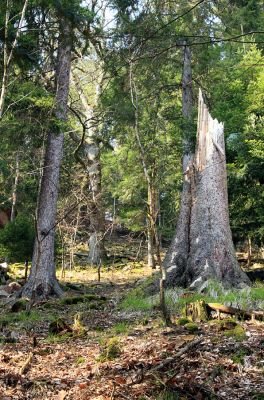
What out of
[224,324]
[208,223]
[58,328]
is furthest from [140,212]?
[224,324]

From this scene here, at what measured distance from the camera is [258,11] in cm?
1522

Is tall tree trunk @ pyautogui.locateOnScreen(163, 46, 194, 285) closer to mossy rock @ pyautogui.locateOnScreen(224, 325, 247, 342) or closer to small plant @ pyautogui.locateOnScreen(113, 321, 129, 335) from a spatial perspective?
small plant @ pyautogui.locateOnScreen(113, 321, 129, 335)

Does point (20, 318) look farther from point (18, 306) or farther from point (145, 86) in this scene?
point (145, 86)

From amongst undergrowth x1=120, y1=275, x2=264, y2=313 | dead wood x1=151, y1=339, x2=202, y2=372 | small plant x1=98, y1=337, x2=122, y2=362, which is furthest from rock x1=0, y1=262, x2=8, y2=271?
dead wood x1=151, y1=339, x2=202, y2=372

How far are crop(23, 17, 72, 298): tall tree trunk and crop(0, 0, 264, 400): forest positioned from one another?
0.13ft

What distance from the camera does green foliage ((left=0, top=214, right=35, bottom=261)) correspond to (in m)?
15.5

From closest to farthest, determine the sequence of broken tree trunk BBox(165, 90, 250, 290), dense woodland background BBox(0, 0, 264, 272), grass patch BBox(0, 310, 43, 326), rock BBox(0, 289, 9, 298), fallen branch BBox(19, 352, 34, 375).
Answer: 1. fallen branch BBox(19, 352, 34, 375)
2. grass patch BBox(0, 310, 43, 326)
3. broken tree trunk BBox(165, 90, 250, 290)
4. dense woodland background BBox(0, 0, 264, 272)
5. rock BBox(0, 289, 9, 298)

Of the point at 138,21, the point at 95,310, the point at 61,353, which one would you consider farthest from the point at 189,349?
the point at 138,21

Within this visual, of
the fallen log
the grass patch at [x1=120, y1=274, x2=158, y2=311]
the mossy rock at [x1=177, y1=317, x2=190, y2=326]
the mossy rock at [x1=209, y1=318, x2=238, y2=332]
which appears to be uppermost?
the fallen log

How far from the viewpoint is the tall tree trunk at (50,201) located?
36.2ft

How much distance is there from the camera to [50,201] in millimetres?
11734

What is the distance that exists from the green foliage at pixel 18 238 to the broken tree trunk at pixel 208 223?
699 centimetres

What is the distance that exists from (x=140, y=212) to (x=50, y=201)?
9157mm

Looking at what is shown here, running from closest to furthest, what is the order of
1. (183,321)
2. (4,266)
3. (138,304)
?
(183,321) < (138,304) < (4,266)
